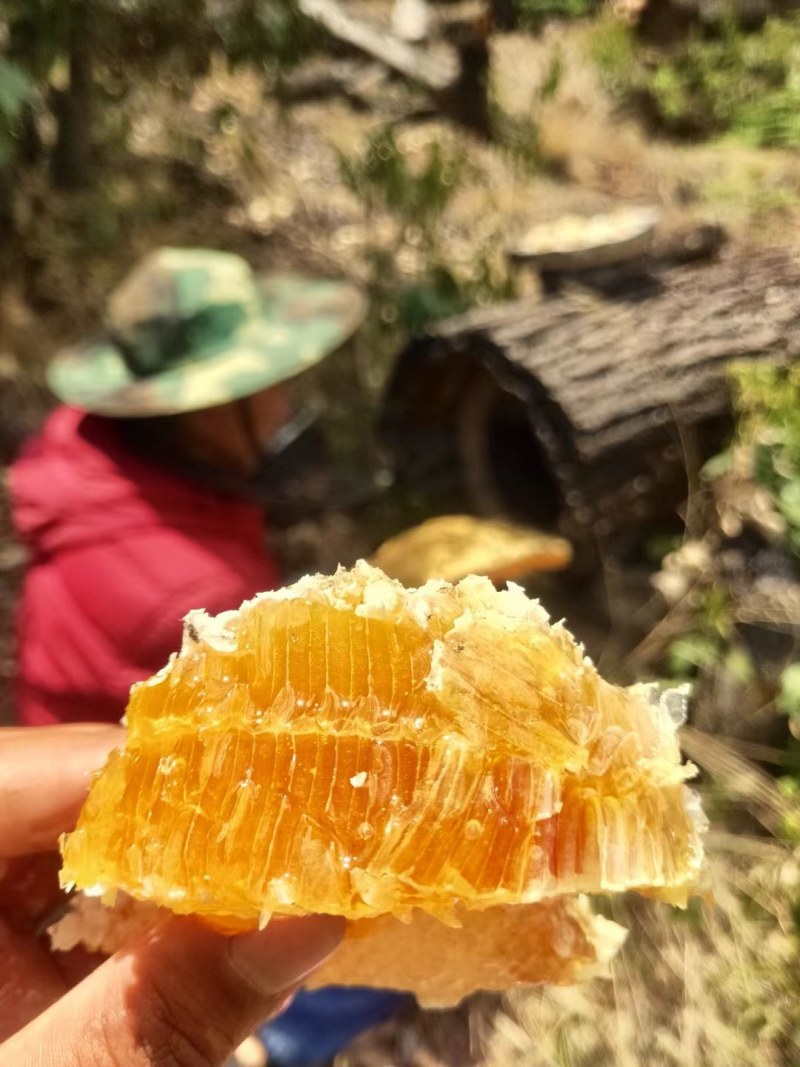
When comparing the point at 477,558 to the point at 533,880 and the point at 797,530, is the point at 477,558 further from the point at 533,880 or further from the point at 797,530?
the point at 533,880

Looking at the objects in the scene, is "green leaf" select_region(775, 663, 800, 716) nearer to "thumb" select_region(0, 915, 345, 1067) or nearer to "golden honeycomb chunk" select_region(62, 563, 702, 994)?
"golden honeycomb chunk" select_region(62, 563, 702, 994)

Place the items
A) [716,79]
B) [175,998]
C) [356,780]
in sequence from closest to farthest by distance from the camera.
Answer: [356,780]
[175,998]
[716,79]

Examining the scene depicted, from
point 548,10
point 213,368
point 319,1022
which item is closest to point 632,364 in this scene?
point 213,368

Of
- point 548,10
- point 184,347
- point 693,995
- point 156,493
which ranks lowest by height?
Result: point 693,995

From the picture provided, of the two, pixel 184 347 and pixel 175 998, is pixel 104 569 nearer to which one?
pixel 184 347

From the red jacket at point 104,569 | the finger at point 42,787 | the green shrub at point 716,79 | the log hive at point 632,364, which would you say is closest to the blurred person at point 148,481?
the red jacket at point 104,569

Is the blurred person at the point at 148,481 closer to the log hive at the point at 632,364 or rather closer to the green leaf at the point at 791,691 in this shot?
the log hive at the point at 632,364
